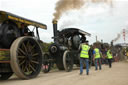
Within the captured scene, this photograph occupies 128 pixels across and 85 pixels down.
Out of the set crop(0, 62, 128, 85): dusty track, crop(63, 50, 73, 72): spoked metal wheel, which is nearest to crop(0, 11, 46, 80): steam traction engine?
crop(0, 62, 128, 85): dusty track

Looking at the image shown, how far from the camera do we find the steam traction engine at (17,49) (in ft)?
20.1

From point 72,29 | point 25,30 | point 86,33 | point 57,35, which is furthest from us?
point 86,33

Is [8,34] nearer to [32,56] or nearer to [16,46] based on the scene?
[16,46]

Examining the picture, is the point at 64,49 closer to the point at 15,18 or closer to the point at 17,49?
the point at 15,18

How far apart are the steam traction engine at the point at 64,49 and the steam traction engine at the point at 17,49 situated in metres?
2.24

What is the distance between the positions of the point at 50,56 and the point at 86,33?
12.2ft

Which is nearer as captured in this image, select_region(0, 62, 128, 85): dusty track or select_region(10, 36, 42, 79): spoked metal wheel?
select_region(0, 62, 128, 85): dusty track

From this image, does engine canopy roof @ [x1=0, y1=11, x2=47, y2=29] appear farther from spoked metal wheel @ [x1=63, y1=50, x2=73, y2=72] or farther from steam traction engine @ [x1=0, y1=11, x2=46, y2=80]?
spoked metal wheel @ [x1=63, y1=50, x2=73, y2=72]

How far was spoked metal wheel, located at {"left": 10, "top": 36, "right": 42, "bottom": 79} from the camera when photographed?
6121 millimetres

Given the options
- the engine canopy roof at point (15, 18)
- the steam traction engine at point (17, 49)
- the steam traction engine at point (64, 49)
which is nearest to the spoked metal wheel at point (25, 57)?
the steam traction engine at point (17, 49)

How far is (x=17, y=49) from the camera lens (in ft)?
20.4

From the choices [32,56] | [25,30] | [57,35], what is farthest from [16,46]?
[57,35]

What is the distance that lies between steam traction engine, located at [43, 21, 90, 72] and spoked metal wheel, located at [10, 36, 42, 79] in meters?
2.09

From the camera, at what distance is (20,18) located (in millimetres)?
6898
